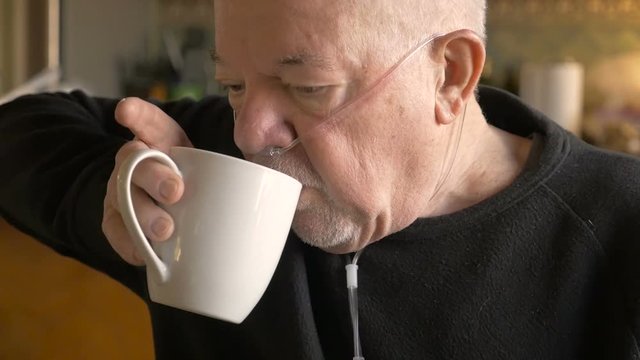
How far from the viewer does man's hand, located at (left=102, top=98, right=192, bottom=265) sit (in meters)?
0.66

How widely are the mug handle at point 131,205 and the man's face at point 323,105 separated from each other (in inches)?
3.9

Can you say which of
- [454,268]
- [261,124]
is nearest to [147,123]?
[261,124]

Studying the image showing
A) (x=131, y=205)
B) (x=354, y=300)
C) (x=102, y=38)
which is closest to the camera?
(x=131, y=205)

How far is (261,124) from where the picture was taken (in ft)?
2.39

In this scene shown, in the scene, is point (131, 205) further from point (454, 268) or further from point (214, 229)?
point (454, 268)

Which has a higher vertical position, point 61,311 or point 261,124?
point 261,124

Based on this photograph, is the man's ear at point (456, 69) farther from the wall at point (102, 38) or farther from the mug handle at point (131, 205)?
the wall at point (102, 38)

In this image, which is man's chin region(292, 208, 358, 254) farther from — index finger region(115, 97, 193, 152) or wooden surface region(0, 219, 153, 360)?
wooden surface region(0, 219, 153, 360)

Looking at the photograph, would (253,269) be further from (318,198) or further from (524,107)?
(524,107)

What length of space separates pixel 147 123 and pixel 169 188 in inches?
6.5

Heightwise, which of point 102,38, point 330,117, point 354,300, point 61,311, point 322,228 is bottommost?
point 102,38

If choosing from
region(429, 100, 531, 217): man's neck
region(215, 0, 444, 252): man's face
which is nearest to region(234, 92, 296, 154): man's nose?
region(215, 0, 444, 252): man's face

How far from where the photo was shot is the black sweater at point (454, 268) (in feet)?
2.69

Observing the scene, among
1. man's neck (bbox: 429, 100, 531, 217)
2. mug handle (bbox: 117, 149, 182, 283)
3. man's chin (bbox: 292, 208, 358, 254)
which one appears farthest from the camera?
man's neck (bbox: 429, 100, 531, 217)
